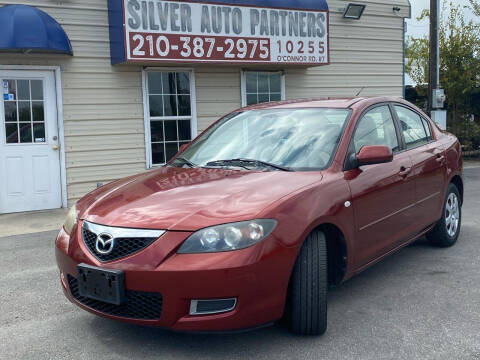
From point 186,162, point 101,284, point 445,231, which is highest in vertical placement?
point 186,162

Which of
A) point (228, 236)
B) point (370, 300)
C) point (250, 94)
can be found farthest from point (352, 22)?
point (228, 236)

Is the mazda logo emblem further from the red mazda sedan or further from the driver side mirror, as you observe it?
the driver side mirror

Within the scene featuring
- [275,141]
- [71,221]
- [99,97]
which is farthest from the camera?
[99,97]

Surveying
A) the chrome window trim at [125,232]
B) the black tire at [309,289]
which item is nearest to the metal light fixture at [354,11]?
the black tire at [309,289]

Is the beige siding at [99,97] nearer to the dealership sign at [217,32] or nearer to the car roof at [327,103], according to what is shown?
the dealership sign at [217,32]

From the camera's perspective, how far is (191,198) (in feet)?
11.2

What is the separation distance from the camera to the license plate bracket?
309cm

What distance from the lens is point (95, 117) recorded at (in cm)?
923

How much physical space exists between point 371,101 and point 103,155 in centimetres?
582

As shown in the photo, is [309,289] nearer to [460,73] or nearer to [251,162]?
[251,162]

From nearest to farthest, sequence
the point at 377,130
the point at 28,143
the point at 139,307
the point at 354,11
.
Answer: the point at 139,307 < the point at 377,130 < the point at 28,143 < the point at 354,11

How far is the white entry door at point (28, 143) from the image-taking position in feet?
28.1

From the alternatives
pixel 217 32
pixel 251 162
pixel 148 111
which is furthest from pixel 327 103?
pixel 148 111

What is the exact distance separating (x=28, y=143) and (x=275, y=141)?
5774mm
